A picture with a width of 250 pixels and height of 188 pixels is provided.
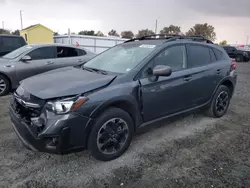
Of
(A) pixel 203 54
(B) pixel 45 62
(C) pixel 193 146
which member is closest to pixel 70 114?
(C) pixel 193 146

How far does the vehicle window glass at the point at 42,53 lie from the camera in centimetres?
639

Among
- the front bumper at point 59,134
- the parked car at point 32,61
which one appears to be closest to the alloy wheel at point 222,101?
the front bumper at point 59,134

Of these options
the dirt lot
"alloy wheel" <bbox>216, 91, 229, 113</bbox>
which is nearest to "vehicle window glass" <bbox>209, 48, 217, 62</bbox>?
"alloy wheel" <bbox>216, 91, 229, 113</bbox>

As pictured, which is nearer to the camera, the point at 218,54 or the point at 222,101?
the point at 218,54

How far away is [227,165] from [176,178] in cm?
83

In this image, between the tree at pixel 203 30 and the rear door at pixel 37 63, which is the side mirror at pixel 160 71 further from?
the tree at pixel 203 30

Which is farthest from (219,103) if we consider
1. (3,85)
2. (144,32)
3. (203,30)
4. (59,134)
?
(144,32)

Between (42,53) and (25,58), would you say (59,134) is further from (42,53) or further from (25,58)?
(42,53)

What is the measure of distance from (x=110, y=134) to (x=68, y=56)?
4.90m

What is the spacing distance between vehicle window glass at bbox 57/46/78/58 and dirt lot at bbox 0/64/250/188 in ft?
11.6

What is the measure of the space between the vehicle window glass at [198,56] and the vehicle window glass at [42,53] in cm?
454

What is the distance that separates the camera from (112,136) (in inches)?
113

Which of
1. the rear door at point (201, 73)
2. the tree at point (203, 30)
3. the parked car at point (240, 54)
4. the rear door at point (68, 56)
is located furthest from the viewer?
the tree at point (203, 30)

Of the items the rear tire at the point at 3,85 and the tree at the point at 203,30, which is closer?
the rear tire at the point at 3,85
